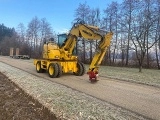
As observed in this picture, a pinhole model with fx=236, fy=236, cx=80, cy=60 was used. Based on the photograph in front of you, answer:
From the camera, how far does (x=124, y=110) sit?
272 inches

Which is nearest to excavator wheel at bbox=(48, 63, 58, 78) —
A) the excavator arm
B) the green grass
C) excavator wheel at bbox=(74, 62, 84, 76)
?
the excavator arm

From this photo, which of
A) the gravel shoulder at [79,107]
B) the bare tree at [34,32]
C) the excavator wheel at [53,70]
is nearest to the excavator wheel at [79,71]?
the excavator wheel at [53,70]

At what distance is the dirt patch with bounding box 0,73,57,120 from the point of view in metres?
6.09

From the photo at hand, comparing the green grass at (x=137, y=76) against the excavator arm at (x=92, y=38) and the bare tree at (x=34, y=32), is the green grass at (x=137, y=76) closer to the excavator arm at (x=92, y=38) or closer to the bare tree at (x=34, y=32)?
the excavator arm at (x=92, y=38)

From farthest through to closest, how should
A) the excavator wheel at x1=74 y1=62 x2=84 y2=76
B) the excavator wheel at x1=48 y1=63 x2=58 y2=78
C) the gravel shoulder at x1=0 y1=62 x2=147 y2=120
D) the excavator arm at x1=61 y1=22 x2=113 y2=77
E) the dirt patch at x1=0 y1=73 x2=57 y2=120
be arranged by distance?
the excavator wheel at x1=74 y1=62 x2=84 y2=76, the excavator wheel at x1=48 y1=63 x2=58 y2=78, the excavator arm at x1=61 y1=22 x2=113 y2=77, the gravel shoulder at x1=0 y1=62 x2=147 y2=120, the dirt patch at x1=0 y1=73 x2=57 y2=120

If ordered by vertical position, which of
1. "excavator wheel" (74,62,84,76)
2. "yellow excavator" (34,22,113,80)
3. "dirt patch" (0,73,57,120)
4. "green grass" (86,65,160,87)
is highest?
"yellow excavator" (34,22,113,80)

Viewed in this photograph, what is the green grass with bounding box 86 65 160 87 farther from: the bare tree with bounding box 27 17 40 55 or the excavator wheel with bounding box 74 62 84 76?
the bare tree with bounding box 27 17 40 55

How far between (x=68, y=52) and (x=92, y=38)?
265 cm

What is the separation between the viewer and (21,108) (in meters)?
6.93

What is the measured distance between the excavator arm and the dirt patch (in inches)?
199

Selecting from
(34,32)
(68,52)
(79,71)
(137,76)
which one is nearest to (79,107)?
(79,71)

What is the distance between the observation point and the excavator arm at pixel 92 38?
12.8 metres

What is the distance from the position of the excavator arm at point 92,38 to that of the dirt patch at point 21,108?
506 cm

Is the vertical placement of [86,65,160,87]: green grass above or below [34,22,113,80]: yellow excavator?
below
